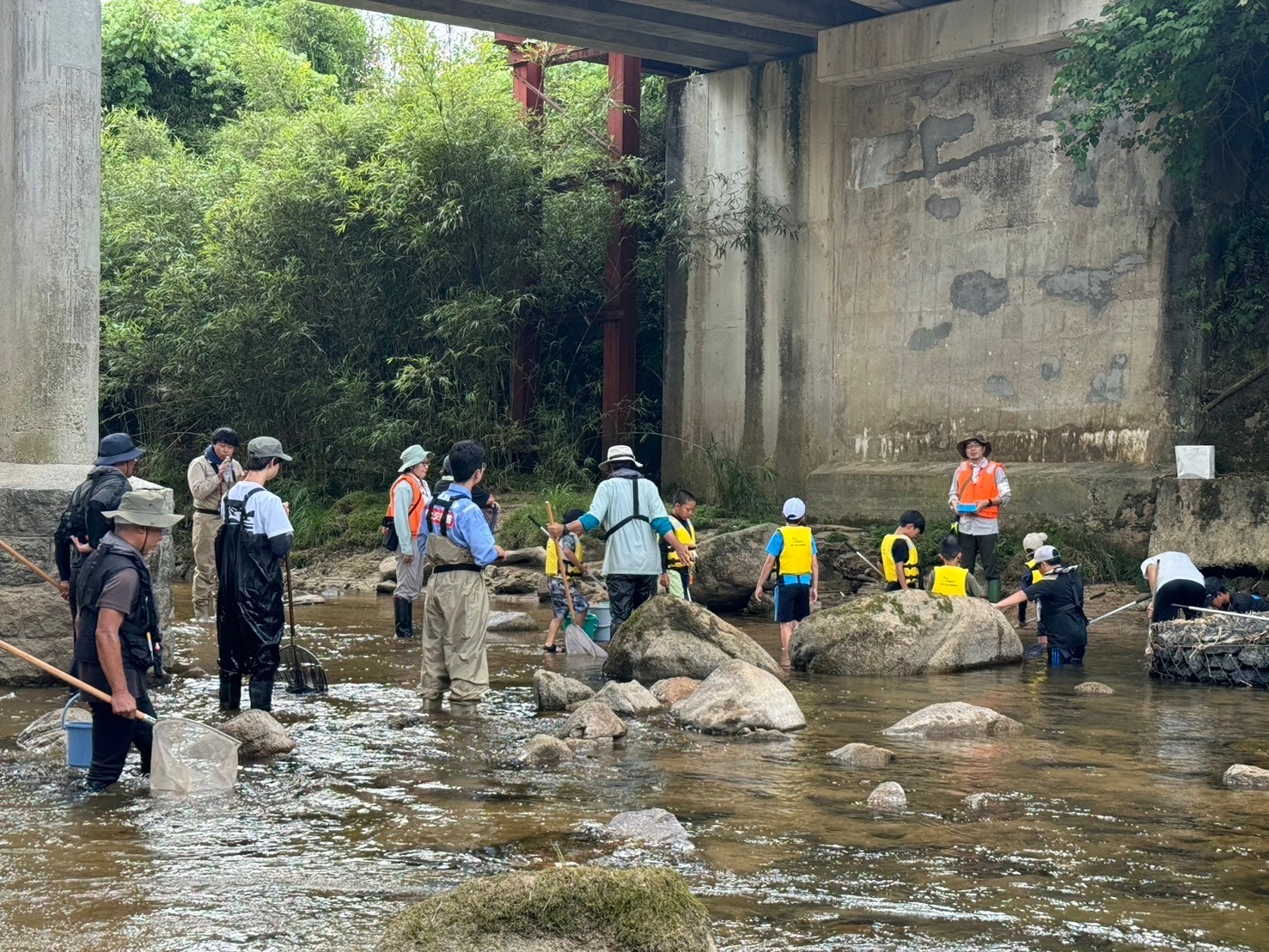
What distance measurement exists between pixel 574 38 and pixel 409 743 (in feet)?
42.5

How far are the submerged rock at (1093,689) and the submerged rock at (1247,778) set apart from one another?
10.6ft

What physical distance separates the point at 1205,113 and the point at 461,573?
1006 cm

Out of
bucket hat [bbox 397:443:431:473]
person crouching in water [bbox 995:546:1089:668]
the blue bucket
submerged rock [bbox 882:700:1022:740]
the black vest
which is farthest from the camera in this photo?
bucket hat [bbox 397:443:431:473]

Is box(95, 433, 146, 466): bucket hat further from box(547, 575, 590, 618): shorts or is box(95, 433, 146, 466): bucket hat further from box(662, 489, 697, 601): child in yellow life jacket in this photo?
box(662, 489, 697, 601): child in yellow life jacket

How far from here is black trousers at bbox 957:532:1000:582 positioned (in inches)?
588

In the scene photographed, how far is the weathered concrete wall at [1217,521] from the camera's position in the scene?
48.1 ft

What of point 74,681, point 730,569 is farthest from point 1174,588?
point 74,681

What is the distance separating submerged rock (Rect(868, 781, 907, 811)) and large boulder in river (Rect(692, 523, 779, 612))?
9.10 metres

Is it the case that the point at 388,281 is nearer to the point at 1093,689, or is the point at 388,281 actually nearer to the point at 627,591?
the point at 627,591

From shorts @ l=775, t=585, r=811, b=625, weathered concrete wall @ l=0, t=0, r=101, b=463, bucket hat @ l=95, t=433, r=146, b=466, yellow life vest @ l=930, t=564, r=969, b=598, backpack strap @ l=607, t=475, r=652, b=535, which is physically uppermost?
weathered concrete wall @ l=0, t=0, r=101, b=463

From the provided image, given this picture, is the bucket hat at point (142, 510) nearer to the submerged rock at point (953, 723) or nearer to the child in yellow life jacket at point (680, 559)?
the submerged rock at point (953, 723)

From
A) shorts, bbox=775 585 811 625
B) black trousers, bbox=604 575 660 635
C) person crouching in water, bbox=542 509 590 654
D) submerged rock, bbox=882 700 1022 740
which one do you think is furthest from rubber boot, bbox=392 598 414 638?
submerged rock, bbox=882 700 1022 740

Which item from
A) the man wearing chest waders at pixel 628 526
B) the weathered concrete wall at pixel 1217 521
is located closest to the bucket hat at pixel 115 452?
the man wearing chest waders at pixel 628 526

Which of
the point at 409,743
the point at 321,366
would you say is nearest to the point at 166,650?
the point at 409,743
